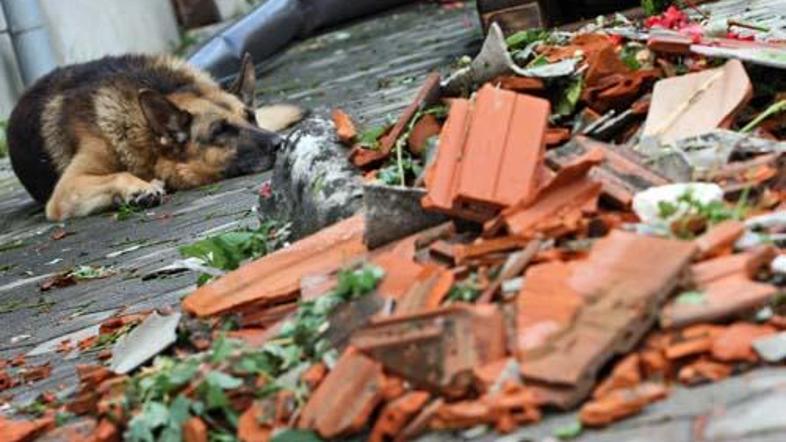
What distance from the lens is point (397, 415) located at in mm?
2801

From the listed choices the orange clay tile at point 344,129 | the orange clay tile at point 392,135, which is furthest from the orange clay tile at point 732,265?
the orange clay tile at point 344,129

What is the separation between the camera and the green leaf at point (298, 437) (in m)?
2.90

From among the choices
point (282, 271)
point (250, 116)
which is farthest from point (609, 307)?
point (250, 116)

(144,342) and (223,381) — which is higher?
(223,381)

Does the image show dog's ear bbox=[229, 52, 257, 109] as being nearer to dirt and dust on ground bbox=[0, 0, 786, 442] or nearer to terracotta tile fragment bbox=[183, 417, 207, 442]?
dirt and dust on ground bbox=[0, 0, 786, 442]

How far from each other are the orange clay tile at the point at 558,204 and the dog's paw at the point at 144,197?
205 inches

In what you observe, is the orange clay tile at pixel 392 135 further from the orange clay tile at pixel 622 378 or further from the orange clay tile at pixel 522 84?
the orange clay tile at pixel 622 378

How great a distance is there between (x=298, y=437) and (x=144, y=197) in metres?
5.60

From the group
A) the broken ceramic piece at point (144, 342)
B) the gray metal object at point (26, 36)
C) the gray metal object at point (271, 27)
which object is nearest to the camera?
the broken ceramic piece at point (144, 342)

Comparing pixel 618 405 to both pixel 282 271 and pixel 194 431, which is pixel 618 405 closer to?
pixel 194 431

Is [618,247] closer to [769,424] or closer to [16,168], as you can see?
[769,424]

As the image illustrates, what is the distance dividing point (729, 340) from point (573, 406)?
30 cm

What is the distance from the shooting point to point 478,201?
11.2ft

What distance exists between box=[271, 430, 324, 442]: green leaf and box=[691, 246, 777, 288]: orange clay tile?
784 mm
